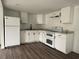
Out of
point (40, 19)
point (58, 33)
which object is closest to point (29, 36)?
point (40, 19)

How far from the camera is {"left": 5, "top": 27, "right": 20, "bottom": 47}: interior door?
3510 mm

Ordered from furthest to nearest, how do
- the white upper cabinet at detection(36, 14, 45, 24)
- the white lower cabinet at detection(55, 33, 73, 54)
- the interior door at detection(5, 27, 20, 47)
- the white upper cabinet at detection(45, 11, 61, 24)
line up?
the white upper cabinet at detection(36, 14, 45, 24)
the white upper cabinet at detection(45, 11, 61, 24)
the interior door at detection(5, 27, 20, 47)
the white lower cabinet at detection(55, 33, 73, 54)

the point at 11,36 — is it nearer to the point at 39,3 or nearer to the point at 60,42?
the point at 39,3

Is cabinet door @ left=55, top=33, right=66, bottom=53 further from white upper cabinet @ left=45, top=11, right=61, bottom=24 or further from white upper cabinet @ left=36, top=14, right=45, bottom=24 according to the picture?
white upper cabinet @ left=36, top=14, right=45, bottom=24

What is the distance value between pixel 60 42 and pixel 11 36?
2.69 meters

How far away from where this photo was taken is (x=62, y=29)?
3691mm

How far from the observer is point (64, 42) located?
114 inches

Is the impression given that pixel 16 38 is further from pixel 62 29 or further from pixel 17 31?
pixel 62 29

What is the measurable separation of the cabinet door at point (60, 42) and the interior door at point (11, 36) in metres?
2.31

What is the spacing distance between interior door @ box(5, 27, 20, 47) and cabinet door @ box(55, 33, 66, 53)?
2.31 metres

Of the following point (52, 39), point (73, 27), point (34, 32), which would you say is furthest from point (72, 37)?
point (34, 32)

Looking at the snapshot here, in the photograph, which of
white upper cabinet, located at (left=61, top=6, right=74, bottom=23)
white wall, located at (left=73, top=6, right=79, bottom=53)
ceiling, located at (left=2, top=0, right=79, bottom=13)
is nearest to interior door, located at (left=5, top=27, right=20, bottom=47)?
ceiling, located at (left=2, top=0, right=79, bottom=13)

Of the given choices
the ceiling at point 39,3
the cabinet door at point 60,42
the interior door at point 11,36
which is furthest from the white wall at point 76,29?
the interior door at point 11,36

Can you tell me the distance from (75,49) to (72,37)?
607 mm
